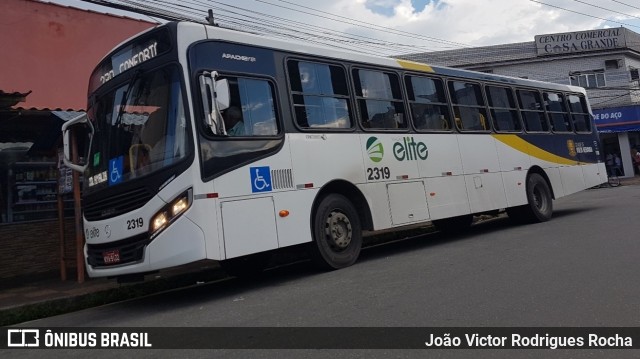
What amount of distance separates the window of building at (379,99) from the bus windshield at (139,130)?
3.14m

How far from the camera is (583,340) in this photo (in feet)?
13.5

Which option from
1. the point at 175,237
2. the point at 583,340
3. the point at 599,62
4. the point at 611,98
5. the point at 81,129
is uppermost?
the point at 599,62

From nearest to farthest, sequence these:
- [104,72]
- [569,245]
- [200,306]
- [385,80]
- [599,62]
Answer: [200,306] < [104,72] < [569,245] < [385,80] < [599,62]

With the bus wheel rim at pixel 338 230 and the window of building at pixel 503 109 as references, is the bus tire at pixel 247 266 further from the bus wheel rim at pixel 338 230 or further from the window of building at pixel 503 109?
the window of building at pixel 503 109

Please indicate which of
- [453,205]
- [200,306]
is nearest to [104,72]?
[200,306]

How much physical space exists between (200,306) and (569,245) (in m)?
5.74

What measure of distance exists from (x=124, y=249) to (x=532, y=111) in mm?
9830

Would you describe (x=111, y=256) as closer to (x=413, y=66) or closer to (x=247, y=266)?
(x=247, y=266)

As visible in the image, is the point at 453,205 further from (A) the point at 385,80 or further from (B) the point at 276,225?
(B) the point at 276,225

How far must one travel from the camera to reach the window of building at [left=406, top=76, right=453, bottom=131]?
30.3ft

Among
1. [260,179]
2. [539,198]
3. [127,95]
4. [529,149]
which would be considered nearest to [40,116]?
[127,95]

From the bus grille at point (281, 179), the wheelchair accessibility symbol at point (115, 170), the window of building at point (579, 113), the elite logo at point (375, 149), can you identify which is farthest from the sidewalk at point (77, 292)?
the window of building at point (579, 113)

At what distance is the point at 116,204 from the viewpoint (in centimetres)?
630

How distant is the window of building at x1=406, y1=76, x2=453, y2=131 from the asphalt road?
7.40 feet
